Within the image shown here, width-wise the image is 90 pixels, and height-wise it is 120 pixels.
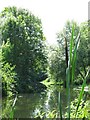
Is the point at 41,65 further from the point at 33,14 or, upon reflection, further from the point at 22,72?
the point at 33,14

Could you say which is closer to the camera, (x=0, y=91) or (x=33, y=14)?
(x=0, y=91)

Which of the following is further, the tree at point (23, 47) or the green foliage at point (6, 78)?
the tree at point (23, 47)

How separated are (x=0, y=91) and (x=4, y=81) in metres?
0.62

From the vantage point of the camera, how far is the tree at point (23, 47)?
83.9 ft

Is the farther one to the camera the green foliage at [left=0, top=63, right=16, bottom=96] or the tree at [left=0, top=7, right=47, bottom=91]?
the tree at [left=0, top=7, right=47, bottom=91]

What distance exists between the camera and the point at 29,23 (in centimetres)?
2823

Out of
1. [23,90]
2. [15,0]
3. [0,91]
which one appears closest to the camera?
[0,91]

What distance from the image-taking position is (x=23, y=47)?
26.3 meters

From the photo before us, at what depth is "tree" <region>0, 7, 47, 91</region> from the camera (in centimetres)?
2557

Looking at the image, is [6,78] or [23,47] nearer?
[6,78]

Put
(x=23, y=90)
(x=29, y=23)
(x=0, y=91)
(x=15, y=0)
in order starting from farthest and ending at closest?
(x=15, y=0) → (x=29, y=23) → (x=23, y=90) → (x=0, y=91)

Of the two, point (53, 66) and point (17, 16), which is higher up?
point (17, 16)

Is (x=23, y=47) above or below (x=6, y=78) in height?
above

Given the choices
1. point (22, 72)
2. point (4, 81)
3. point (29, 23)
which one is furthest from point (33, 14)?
point (4, 81)
